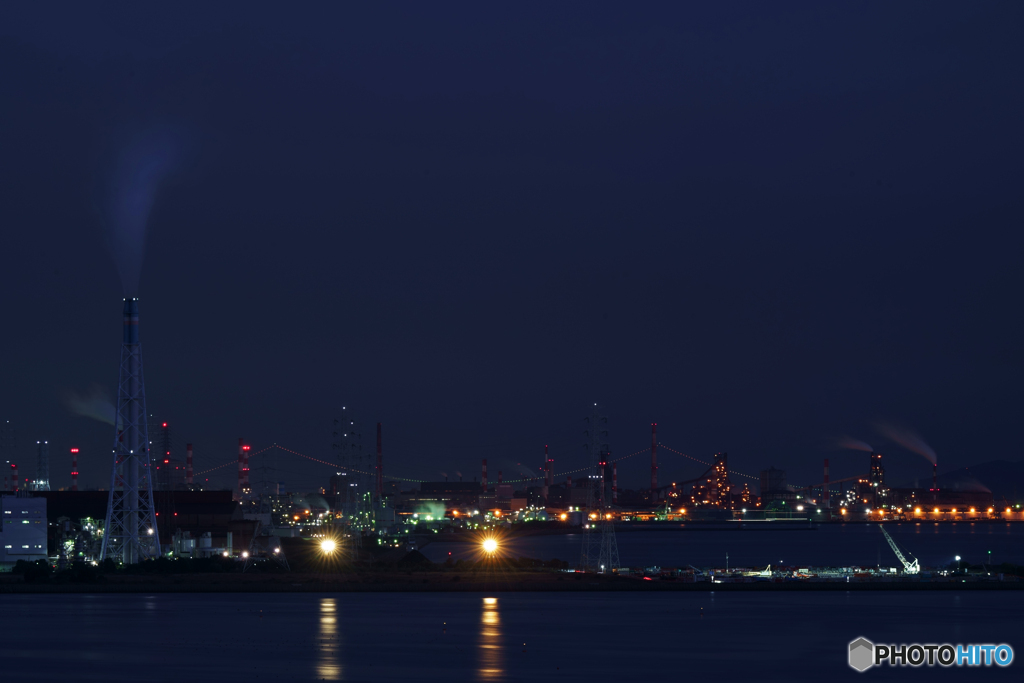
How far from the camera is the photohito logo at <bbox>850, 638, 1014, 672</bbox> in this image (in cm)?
1873

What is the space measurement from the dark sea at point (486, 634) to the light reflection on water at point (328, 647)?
0.15 feet

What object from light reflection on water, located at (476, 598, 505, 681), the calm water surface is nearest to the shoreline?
the calm water surface

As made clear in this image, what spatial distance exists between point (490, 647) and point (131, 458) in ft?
62.4

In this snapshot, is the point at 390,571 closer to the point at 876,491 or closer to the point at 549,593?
the point at 549,593

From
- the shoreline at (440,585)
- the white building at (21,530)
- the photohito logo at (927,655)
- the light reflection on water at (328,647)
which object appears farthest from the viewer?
the white building at (21,530)

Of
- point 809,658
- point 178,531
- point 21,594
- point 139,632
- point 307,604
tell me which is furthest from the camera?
point 178,531

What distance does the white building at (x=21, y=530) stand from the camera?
1583 inches

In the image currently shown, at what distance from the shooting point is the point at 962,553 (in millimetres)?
70000

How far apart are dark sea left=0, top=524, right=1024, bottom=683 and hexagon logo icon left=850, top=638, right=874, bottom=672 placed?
0.22 meters

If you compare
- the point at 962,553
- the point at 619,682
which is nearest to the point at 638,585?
the point at 619,682

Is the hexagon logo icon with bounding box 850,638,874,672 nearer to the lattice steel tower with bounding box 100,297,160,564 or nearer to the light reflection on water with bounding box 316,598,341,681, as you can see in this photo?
the light reflection on water with bounding box 316,598,341,681

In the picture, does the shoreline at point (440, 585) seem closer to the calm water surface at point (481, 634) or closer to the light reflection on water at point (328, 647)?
the calm water surface at point (481, 634)

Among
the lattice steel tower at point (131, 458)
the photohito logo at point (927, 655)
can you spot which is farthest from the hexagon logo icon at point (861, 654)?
the lattice steel tower at point (131, 458)

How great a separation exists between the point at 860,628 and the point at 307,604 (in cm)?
1319
